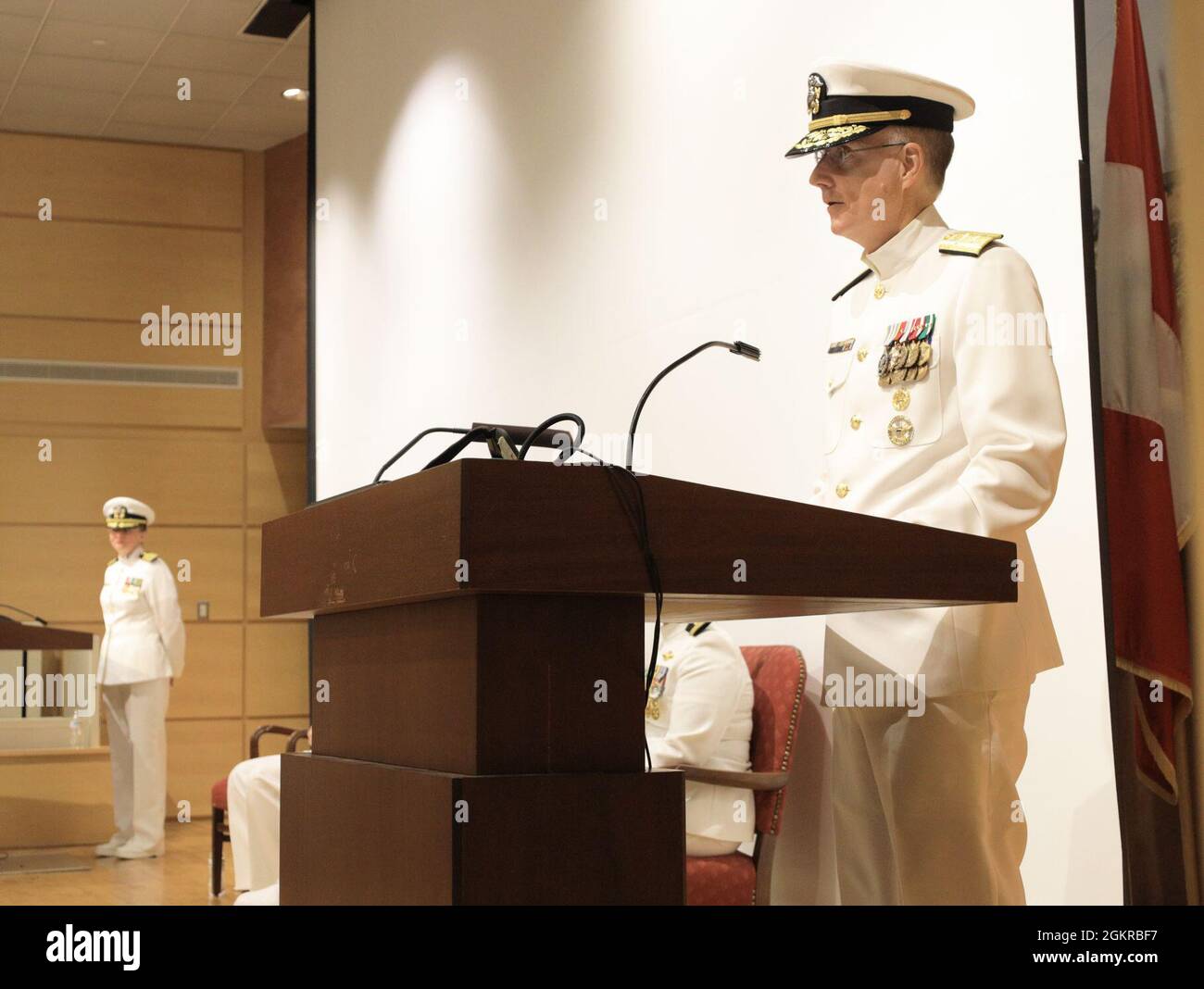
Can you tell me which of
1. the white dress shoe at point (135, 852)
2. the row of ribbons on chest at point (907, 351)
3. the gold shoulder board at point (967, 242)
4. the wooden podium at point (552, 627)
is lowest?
the white dress shoe at point (135, 852)

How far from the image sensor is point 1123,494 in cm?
221

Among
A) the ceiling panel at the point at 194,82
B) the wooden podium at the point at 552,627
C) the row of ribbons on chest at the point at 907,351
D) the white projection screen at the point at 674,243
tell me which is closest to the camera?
the wooden podium at the point at 552,627

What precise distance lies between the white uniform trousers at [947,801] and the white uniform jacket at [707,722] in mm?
956

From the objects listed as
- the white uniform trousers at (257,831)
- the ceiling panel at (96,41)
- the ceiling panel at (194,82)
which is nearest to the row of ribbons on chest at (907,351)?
the white uniform trousers at (257,831)

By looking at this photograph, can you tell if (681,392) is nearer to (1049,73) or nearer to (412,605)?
(1049,73)

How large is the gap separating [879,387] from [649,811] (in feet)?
3.14

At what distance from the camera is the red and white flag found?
2135 mm

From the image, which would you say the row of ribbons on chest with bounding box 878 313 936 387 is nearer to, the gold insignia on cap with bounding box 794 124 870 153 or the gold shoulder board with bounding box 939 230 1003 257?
the gold shoulder board with bounding box 939 230 1003 257

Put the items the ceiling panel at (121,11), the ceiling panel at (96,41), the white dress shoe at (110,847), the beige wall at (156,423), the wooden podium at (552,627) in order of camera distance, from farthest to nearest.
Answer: the beige wall at (156,423) < the ceiling panel at (96,41) < the white dress shoe at (110,847) < the ceiling panel at (121,11) < the wooden podium at (552,627)

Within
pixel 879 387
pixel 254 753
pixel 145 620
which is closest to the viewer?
pixel 879 387

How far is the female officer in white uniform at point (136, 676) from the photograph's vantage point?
686 centimetres

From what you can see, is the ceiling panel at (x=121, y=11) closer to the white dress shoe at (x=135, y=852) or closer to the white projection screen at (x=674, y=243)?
the white projection screen at (x=674, y=243)

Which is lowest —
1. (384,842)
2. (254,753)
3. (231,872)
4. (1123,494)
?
(231,872)

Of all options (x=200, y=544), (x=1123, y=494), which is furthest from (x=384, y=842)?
(x=200, y=544)
